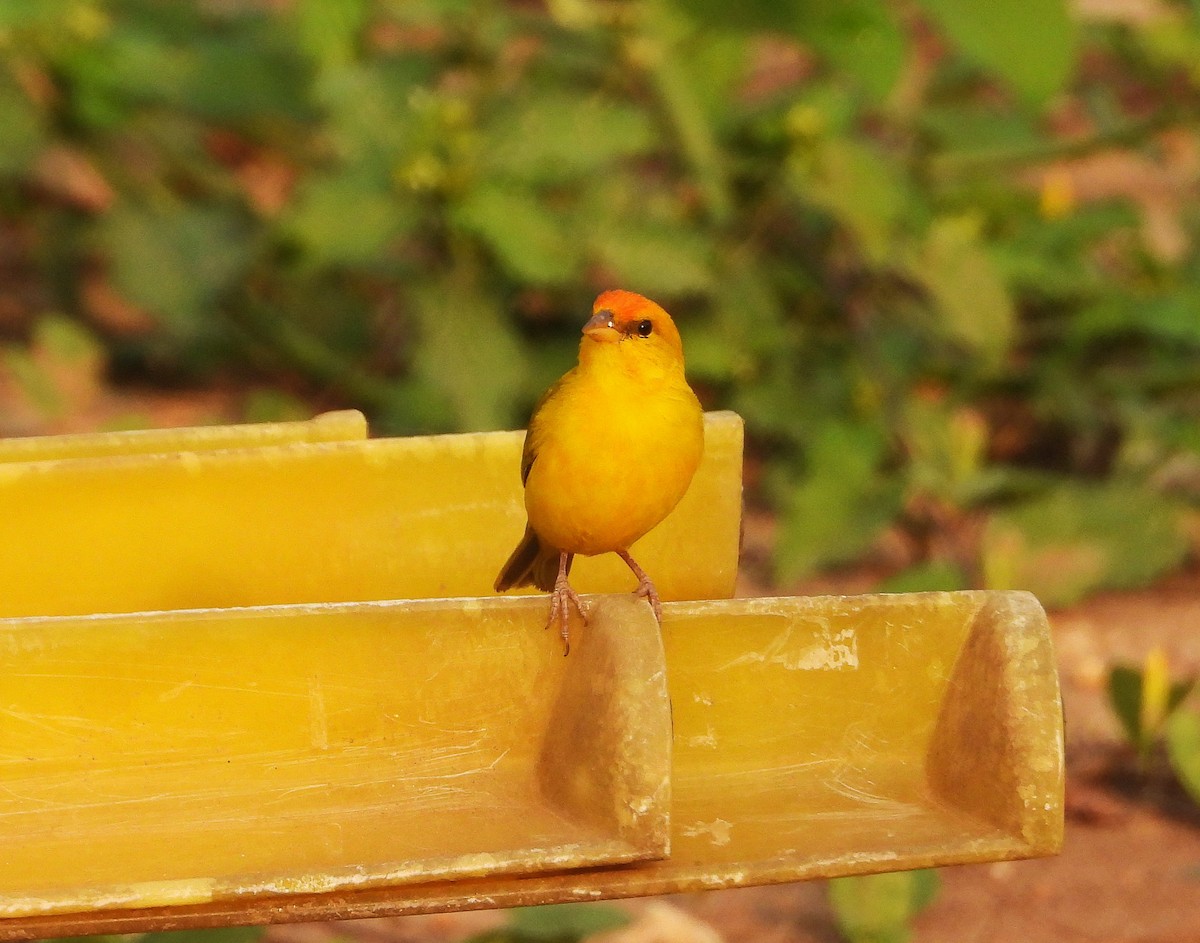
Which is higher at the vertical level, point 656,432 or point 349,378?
point 656,432

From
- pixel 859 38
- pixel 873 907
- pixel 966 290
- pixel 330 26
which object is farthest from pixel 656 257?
pixel 873 907

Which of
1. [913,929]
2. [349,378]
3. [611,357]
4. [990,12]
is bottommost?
[913,929]

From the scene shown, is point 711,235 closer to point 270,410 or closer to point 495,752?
point 270,410

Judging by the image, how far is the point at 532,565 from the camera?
2918 mm

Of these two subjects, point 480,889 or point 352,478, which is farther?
point 352,478

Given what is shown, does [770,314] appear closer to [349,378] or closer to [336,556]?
[349,378]

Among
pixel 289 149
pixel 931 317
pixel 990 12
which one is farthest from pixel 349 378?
pixel 990 12

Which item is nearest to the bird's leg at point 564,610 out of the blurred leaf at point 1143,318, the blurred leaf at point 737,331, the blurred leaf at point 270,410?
the blurred leaf at point 737,331

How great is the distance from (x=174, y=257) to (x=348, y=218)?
4.33ft

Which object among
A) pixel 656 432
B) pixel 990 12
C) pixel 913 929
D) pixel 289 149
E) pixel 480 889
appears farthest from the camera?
pixel 289 149

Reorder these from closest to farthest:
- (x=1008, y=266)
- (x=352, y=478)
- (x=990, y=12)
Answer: (x=352, y=478) → (x=990, y=12) → (x=1008, y=266)

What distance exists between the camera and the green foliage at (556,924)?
10.7ft

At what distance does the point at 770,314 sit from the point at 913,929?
2.87 metres

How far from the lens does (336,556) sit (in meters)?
2.86
